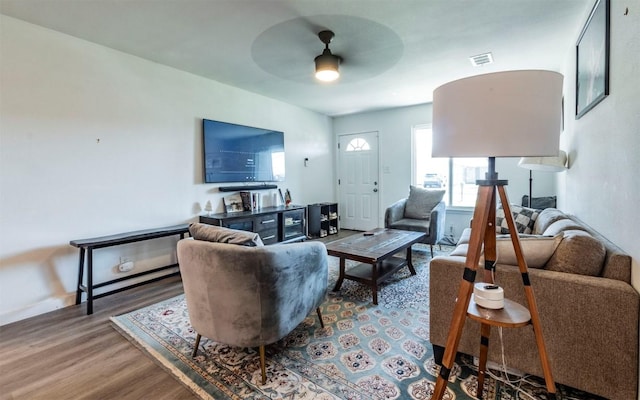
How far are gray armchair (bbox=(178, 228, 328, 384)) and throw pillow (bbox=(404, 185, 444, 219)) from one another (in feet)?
9.76

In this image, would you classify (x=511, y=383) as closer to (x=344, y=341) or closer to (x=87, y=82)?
(x=344, y=341)

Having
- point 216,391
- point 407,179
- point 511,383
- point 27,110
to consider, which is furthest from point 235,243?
point 407,179

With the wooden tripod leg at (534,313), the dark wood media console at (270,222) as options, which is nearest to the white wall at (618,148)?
the wooden tripod leg at (534,313)

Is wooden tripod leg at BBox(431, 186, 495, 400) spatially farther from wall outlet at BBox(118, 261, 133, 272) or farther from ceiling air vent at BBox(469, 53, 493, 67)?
wall outlet at BBox(118, 261, 133, 272)

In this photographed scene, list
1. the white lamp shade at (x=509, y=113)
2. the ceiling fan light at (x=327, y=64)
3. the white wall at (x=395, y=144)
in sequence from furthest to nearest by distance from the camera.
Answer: the white wall at (x=395, y=144) → the ceiling fan light at (x=327, y=64) → the white lamp shade at (x=509, y=113)

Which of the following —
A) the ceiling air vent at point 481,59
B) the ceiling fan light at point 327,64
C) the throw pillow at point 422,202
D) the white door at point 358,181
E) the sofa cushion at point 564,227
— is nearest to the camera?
the sofa cushion at point 564,227

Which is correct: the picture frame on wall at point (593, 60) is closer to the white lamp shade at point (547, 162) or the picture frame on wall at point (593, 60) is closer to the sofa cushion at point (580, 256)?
the white lamp shade at point (547, 162)

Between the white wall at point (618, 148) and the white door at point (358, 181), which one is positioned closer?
the white wall at point (618, 148)

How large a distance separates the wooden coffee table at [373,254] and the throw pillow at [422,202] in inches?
41.1

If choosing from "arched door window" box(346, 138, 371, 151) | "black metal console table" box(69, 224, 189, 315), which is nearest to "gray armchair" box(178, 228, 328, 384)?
"black metal console table" box(69, 224, 189, 315)

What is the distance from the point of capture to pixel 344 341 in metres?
2.01

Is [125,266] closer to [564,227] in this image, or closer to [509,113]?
[509,113]

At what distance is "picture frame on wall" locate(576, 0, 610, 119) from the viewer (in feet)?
5.60

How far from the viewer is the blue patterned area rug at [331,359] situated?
154 cm
